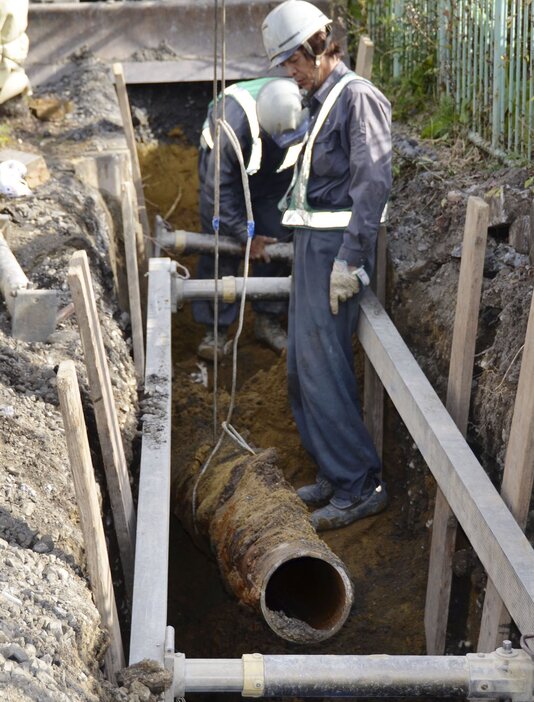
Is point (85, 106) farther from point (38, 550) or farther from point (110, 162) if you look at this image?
point (38, 550)

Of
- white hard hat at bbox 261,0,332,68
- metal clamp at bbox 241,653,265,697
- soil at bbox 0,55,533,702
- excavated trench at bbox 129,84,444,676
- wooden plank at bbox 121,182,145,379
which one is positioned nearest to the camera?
soil at bbox 0,55,533,702

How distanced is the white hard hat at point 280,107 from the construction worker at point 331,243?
69cm

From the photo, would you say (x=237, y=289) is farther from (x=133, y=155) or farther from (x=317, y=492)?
(x=133, y=155)

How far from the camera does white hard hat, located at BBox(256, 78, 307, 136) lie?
19.5ft

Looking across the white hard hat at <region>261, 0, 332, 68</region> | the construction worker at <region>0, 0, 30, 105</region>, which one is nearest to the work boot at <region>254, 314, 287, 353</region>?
the construction worker at <region>0, 0, 30, 105</region>

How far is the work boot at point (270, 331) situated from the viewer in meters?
7.39

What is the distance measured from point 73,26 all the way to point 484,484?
6.59 metres

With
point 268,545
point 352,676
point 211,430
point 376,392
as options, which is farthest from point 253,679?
point 376,392

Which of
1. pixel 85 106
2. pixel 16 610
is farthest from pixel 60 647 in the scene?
pixel 85 106

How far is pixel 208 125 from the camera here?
6891mm

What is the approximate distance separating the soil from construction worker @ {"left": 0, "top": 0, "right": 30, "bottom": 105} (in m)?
0.41

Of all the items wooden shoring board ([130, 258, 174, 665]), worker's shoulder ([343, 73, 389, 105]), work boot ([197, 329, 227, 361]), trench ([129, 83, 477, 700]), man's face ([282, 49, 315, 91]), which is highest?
man's face ([282, 49, 315, 91])

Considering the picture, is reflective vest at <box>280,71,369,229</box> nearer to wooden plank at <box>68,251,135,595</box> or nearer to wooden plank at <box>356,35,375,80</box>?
wooden plank at <box>356,35,375,80</box>

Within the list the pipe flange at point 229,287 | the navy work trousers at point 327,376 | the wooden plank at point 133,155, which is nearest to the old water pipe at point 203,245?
the wooden plank at point 133,155
